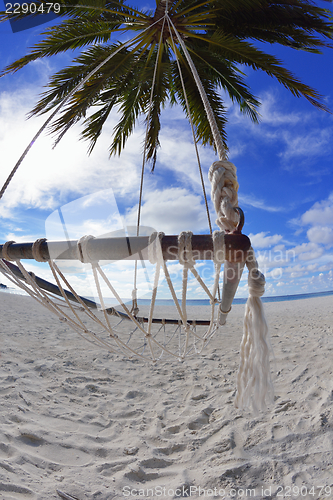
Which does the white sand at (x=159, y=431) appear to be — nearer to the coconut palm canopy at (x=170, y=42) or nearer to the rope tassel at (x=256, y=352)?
the rope tassel at (x=256, y=352)

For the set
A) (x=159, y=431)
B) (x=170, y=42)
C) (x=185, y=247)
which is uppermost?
(x=170, y=42)

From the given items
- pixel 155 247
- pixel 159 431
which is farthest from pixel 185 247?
pixel 159 431

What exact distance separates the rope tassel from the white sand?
61 centimetres

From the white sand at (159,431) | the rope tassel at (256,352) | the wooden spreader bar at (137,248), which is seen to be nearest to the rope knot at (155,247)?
the wooden spreader bar at (137,248)

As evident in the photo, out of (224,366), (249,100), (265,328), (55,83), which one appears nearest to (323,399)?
(224,366)

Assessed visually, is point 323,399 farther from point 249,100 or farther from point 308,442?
point 249,100

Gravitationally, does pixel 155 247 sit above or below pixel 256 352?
above

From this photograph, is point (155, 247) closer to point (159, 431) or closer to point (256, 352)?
point (256, 352)

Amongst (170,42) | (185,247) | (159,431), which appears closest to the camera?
(185,247)

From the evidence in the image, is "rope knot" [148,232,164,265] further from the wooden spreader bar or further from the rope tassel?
the rope tassel

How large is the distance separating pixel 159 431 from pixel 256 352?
101 cm

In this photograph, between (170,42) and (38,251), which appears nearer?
(38,251)

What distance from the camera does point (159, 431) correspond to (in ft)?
4.73

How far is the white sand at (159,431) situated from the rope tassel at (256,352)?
61cm
